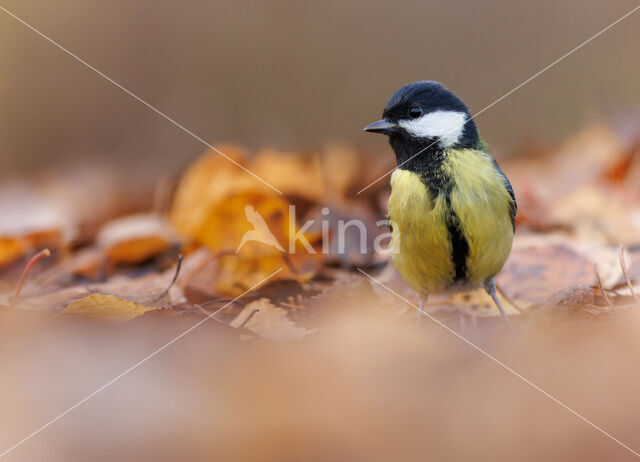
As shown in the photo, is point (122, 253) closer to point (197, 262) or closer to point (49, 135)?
point (197, 262)

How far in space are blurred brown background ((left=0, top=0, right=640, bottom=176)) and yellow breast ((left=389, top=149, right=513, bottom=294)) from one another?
580 millimetres

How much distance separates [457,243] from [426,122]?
0.19m

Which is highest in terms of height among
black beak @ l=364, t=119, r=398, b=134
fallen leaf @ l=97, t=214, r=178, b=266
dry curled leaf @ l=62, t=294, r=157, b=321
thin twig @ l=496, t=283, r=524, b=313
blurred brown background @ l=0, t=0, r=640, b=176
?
blurred brown background @ l=0, t=0, r=640, b=176

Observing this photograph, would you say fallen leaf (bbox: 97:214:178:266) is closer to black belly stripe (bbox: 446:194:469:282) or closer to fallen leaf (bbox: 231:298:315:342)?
fallen leaf (bbox: 231:298:315:342)

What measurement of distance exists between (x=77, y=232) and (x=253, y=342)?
77cm

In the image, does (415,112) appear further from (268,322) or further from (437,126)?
(268,322)

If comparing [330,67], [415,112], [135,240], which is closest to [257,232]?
[135,240]

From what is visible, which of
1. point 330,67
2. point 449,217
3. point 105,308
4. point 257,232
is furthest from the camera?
point 330,67

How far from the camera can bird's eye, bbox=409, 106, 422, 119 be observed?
0.84m

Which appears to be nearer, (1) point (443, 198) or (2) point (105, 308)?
(2) point (105, 308)

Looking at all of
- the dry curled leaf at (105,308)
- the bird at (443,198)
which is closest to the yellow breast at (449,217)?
the bird at (443,198)

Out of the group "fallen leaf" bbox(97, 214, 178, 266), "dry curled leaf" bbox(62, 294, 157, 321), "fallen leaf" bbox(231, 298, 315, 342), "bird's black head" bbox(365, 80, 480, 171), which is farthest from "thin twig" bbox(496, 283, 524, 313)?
"fallen leaf" bbox(97, 214, 178, 266)

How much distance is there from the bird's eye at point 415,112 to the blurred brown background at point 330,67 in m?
0.54

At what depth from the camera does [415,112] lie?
85 centimetres
